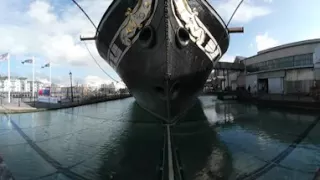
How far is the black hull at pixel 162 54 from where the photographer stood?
8.49 m

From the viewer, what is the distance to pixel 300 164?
866 centimetres

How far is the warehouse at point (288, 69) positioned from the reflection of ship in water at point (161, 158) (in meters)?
24.1

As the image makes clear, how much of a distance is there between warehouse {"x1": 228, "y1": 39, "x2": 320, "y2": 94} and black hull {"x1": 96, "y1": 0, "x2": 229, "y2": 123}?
24409 mm

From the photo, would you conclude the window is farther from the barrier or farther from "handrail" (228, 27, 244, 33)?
the barrier

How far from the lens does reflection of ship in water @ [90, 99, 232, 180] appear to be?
25.3 feet

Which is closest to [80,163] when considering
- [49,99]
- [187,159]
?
[187,159]

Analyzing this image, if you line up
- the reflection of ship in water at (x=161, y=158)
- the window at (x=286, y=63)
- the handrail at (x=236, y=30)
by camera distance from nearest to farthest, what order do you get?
the reflection of ship in water at (x=161, y=158) < the handrail at (x=236, y=30) < the window at (x=286, y=63)

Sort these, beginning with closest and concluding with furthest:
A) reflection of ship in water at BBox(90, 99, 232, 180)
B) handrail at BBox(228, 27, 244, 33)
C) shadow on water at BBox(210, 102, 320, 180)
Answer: reflection of ship in water at BBox(90, 99, 232, 180) < shadow on water at BBox(210, 102, 320, 180) < handrail at BBox(228, 27, 244, 33)

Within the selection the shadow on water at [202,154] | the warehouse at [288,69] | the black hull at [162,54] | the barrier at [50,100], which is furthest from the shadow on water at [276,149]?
the barrier at [50,100]

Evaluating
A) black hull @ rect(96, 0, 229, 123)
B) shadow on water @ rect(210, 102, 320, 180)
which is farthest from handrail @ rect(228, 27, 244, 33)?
shadow on water @ rect(210, 102, 320, 180)

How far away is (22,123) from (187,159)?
13.6 m

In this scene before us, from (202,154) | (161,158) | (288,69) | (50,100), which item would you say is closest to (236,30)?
(202,154)

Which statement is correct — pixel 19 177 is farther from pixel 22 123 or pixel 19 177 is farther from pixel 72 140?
pixel 22 123

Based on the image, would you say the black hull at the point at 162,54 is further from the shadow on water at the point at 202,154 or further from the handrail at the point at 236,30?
the handrail at the point at 236,30
